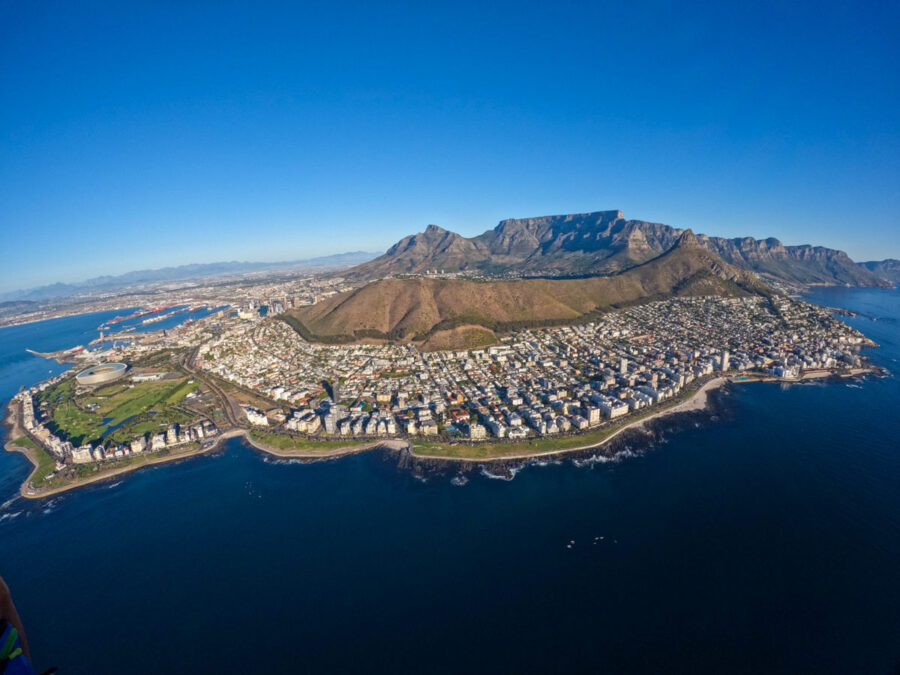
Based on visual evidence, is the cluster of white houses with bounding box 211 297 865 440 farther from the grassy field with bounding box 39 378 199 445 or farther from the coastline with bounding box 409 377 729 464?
the grassy field with bounding box 39 378 199 445

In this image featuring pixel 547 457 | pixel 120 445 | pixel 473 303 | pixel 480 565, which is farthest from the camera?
pixel 473 303

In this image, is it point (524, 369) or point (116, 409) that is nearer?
point (116, 409)

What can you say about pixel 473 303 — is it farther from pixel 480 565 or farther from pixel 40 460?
pixel 40 460

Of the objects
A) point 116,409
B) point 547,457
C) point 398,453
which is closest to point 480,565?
point 547,457

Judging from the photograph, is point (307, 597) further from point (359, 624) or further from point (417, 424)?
point (417, 424)

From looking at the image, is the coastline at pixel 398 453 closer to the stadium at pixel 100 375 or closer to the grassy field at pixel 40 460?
the grassy field at pixel 40 460

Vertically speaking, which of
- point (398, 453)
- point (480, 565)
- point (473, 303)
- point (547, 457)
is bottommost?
point (480, 565)

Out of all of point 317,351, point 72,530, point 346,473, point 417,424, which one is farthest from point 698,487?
point 317,351

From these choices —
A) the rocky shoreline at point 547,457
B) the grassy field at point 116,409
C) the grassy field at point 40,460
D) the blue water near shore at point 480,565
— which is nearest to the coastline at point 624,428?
the rocky shoreline at point 547,457
